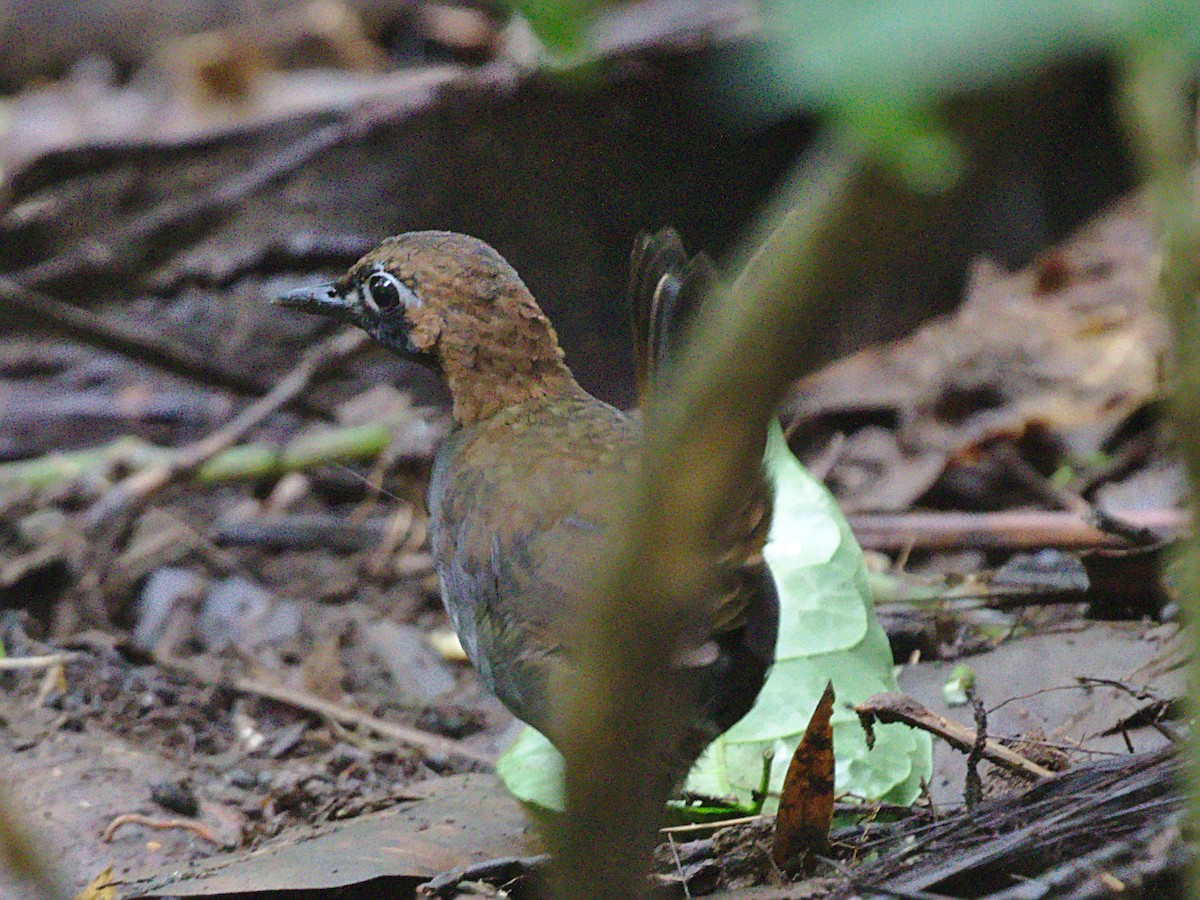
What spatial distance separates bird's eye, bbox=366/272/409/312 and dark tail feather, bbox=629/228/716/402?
0.46 meters

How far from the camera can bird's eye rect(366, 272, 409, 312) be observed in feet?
8.75

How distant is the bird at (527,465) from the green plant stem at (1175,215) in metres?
0.89

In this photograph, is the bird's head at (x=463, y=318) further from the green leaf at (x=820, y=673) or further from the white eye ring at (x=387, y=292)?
the green leaf at (x=820, y=673)

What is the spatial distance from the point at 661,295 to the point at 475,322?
388mm

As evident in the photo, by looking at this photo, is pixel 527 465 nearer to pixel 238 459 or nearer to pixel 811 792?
pixel 811 792

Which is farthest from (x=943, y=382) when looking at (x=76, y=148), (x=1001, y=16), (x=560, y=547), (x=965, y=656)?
(x=1001, y=16)

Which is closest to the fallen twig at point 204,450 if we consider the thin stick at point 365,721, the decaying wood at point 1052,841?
the thin stick at point 365,721

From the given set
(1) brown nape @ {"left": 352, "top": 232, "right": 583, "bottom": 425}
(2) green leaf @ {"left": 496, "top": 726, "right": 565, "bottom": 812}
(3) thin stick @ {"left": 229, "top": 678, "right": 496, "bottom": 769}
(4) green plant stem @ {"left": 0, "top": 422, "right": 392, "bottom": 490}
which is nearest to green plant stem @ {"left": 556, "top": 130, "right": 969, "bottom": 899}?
(2) green leaf @ {"left": 496, "top": 726, "right": 565, "bottom": 812}

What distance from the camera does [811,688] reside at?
2.64 m

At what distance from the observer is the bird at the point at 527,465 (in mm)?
2201

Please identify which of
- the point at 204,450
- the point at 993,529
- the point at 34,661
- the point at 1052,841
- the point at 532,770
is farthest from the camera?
the point at 204,450

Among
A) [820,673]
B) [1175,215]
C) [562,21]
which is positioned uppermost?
[562,21]

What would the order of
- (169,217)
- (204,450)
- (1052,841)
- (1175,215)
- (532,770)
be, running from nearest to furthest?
(1175,215), (1052,841), (532,770), (204,450), (169,217)

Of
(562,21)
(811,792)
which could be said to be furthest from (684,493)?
(811,792)
